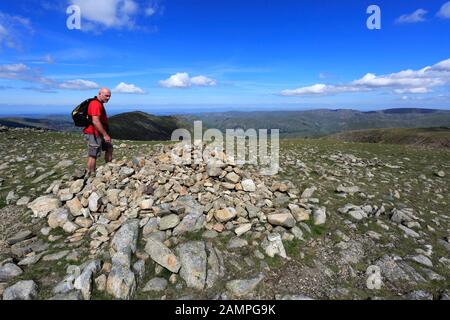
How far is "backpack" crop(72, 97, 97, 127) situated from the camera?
11.0 meters

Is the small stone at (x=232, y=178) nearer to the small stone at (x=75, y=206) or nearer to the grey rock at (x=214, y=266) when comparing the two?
the grey rock at (x=214, y=266)

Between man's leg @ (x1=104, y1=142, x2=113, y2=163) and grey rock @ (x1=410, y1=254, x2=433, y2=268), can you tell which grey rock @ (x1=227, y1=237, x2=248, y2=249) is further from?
man's leg @ (x1=104, y1=142, x2=113, y2=163)

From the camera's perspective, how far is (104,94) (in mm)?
11133

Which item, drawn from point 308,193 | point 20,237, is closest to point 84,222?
point 20,237

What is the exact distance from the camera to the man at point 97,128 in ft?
36.3

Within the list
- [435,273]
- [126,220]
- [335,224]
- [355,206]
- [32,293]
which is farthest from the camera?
[355,206]

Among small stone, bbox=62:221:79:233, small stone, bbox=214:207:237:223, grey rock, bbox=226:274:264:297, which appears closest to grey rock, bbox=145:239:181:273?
grey rock, bbox=226:274:264:297

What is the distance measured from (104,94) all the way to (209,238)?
7060mm

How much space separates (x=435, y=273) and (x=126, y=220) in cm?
855

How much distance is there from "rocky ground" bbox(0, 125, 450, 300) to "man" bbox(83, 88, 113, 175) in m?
1.25

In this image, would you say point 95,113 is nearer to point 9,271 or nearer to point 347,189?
point 9,271
